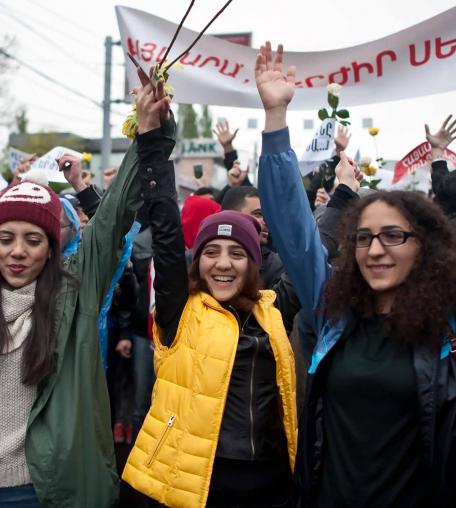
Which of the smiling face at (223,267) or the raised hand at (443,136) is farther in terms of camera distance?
the raised hand at (443,136)

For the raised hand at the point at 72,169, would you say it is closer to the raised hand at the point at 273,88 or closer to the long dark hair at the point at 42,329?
the long dark hair at the point at 42,329

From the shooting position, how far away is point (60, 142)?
37.7 metres

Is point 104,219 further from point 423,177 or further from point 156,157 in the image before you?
point 423,177

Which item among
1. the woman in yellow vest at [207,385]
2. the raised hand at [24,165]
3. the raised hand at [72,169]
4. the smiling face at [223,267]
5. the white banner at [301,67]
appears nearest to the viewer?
the woman in yellow vest at [207,385]

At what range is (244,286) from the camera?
8.21 feet

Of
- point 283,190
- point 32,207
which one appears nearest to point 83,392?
point 32,207

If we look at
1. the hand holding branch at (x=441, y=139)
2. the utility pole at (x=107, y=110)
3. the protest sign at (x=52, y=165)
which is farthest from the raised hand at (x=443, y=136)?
the utility pole at (x=107, y=110)

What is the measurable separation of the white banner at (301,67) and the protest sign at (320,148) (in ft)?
1.01

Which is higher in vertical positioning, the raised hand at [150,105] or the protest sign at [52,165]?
the protest sign at [52,165]

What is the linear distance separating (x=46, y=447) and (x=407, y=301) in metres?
1.28

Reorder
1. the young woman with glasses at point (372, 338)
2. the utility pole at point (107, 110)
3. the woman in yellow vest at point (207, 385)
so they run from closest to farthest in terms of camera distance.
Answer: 1. the young woman with glasses at point (372, 338)
2. the woman in yellow vest at point (207, 385)
3. the utility pole at point (107, 110)

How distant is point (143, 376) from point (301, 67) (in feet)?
8.60

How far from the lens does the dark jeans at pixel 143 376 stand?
14.1ft

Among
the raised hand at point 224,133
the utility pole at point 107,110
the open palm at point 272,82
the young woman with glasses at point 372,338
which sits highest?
the utility pole at point 107,110
